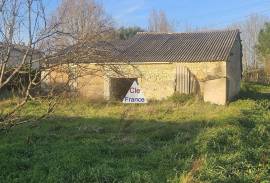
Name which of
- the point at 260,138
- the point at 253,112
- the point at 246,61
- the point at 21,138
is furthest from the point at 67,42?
the point at 246,61

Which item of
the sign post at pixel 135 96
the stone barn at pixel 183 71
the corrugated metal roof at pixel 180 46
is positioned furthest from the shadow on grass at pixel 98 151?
the corrugated metal roof at pixel 180 46

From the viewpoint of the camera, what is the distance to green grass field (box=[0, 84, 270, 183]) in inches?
350

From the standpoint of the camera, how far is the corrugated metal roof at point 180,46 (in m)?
26.1

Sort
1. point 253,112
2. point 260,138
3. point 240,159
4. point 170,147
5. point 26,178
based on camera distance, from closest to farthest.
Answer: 1. point 26,178
2. point 240,159
3. point 170,147
4. point 260,138
5. point 253,112

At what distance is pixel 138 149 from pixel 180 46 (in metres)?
17.6

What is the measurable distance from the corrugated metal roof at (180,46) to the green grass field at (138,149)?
835cm

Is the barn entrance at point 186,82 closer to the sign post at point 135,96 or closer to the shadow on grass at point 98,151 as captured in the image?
the sign post at point 135,96

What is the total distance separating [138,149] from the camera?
11359mm

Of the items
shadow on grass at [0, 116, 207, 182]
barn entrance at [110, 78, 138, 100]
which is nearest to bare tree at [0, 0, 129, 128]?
shadow on grass at [0, 116, 207, 182]

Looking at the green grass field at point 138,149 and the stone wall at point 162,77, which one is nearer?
the green grass field at point 138,149

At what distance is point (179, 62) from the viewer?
2595cm

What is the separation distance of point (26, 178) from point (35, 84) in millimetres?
2997

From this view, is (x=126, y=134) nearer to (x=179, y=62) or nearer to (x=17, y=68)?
(x=17, y=68)

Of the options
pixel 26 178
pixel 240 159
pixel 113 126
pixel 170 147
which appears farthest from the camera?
pixel 113 126
